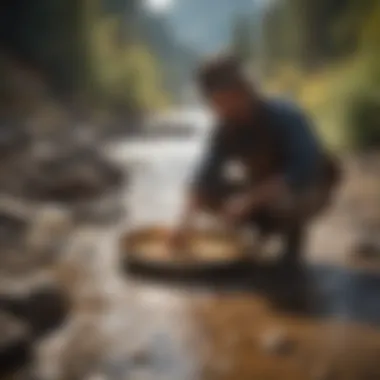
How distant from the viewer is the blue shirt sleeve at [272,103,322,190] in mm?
1370

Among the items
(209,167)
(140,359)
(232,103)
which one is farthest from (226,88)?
(140,359)

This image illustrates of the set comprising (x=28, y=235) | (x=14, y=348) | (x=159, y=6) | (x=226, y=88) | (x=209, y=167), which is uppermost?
(x=159, y=6)

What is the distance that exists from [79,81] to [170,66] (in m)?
0.17

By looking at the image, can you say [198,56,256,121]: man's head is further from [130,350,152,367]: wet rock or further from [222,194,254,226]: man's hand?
[130,350,152,367]: wet rock

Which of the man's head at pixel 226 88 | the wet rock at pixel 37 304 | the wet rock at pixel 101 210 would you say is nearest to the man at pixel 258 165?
the man's head at pixel 226 88

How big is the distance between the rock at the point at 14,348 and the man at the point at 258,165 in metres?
0.31

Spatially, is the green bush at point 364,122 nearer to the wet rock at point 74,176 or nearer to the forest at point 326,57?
the forest at point 326,57

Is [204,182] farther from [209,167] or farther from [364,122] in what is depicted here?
[364,122]

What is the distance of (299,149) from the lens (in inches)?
54.1

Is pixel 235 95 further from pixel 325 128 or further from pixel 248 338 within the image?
pixel 248 338

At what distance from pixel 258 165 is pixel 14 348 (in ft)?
1.71

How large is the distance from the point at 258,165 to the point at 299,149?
76 millimetres

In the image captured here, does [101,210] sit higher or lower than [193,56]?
lower

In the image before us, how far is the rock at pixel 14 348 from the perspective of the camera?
1.33 metres
